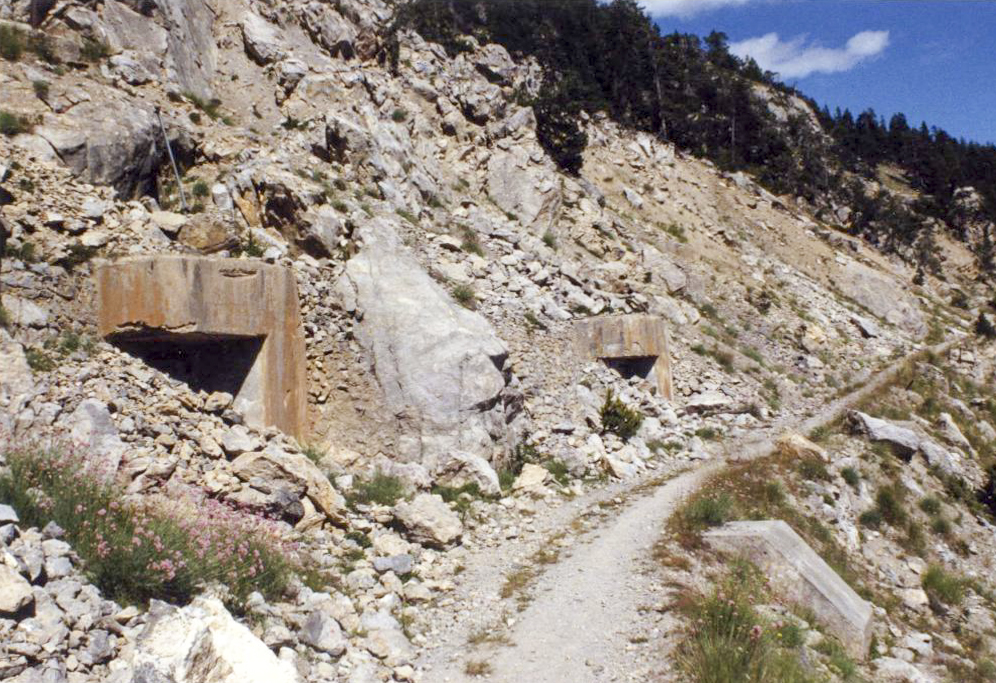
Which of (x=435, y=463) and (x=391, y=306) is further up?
(x=391, y=306)

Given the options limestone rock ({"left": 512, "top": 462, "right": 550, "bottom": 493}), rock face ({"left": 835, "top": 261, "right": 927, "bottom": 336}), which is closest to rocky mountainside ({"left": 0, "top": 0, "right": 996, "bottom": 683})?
limestone rock ({"left": 512, "top": 462, "right": 550, "bottom": 493})

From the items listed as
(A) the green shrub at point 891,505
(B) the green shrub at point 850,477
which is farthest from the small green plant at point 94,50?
(A) the green shrub at point 891,505

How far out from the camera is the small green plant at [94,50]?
1288 centimetres

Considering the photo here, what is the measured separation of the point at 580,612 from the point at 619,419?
23.3 ft

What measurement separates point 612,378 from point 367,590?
29.9ft

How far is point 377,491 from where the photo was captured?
9.19m

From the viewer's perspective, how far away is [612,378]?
15164mm

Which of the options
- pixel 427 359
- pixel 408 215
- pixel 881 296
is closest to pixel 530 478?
pixel 427 359

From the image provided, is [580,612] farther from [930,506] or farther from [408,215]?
[408,215]

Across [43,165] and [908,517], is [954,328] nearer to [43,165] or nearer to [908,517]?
[908,517]

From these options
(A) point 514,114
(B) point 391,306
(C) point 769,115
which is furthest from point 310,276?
(C) point 769,115

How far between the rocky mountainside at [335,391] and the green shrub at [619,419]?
0.07m

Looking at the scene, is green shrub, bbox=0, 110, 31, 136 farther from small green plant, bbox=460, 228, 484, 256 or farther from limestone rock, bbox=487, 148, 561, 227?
limestone rock, bbox=487, 148, 561, 227

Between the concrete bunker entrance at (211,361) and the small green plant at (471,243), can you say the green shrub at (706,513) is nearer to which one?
the concrete bunker entrance at (211,361)
